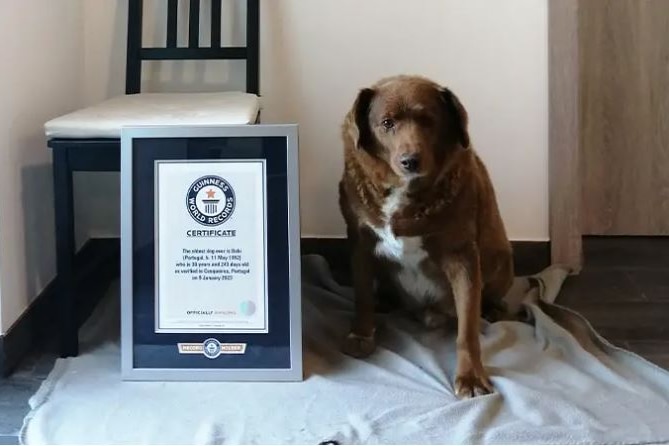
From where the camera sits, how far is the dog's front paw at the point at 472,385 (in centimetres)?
164

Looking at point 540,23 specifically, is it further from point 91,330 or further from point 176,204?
point 91,330

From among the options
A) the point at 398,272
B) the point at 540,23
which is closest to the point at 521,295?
the point at 398,272

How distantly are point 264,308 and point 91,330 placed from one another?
516mm

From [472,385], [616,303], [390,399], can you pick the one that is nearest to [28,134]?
[390,399]

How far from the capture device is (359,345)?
186cm

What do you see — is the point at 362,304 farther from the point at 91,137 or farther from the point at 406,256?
the point at 91,137

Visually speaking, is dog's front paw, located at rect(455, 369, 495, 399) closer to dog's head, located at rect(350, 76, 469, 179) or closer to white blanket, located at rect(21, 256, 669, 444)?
white blanket, located at rect(21, 256, 669, 444)

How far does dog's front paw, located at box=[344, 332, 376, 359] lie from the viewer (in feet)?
6.08

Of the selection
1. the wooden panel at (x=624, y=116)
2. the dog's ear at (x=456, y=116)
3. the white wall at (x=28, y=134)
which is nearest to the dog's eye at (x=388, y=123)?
the dog's ear at (x=456, y=116)

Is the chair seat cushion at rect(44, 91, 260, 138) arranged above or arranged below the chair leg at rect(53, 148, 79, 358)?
above

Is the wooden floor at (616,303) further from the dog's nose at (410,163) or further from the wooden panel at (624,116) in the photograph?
the dog's nose at (410,163)

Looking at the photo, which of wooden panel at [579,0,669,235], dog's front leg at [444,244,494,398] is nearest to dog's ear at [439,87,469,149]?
dog's front leg at [444,244,494,398]

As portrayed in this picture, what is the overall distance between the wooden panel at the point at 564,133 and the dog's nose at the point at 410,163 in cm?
84

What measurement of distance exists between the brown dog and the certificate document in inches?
9.0
